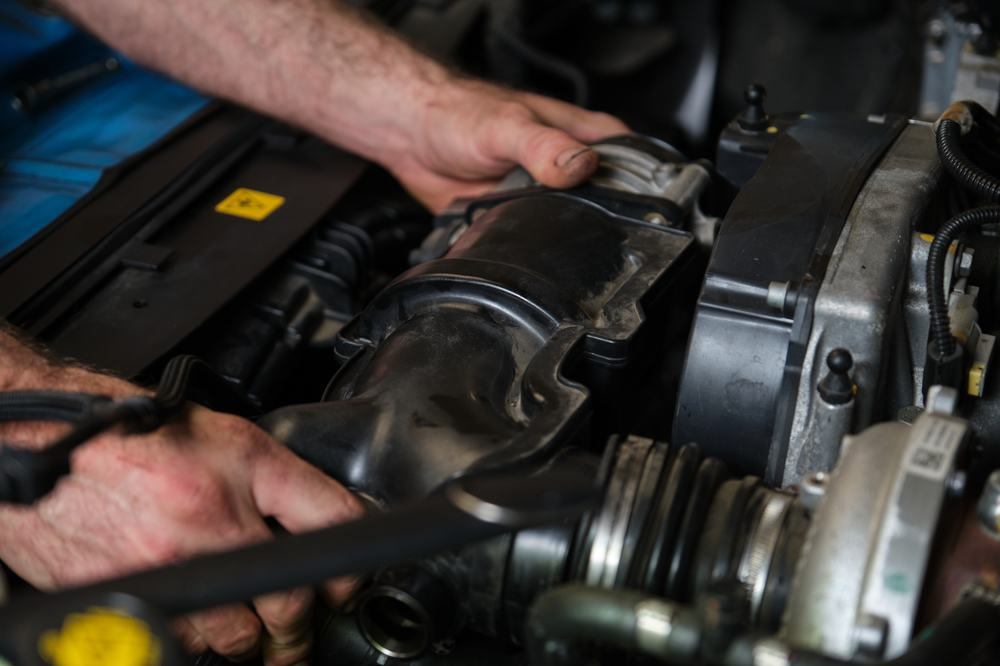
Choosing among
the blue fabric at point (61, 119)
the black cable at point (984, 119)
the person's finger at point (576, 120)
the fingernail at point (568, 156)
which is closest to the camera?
the black cable at point (984, 119)

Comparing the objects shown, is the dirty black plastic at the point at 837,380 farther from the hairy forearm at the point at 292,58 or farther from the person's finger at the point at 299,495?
the hairy forearm at the point at 292,58

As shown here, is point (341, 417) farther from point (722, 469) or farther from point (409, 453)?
point (722, 469)

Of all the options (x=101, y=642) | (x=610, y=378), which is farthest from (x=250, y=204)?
(x=101, y=642)

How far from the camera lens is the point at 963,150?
1.00 meters

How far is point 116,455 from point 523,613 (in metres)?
0.31

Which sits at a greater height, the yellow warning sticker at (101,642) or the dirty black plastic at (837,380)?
the dirty black plastic at (837,380)

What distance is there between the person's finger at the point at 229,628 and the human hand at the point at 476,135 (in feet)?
1.96

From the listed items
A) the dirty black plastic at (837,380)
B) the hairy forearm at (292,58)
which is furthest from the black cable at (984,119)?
the hairy forearm at (292,58)

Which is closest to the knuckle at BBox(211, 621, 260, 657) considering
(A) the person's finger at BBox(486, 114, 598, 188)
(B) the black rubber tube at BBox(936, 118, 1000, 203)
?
(A) the person's finger at BBox(486, 114, 598, 188)

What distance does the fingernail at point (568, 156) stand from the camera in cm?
115

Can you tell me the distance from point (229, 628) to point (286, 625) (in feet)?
0.13

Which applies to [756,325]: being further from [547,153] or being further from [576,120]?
[576,120]

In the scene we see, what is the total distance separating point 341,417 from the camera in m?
0.85

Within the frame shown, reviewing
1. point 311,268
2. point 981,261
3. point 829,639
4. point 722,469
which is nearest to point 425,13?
point 311,268
